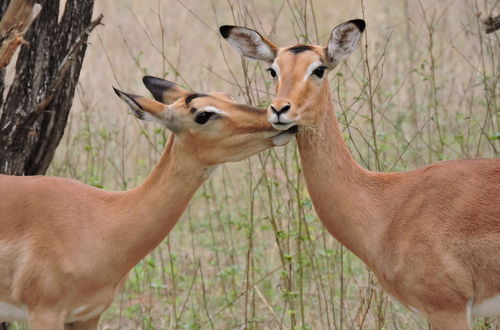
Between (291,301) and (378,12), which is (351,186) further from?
(378,12)

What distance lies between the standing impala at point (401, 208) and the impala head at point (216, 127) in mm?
147

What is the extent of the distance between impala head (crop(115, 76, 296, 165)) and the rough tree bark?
3.62 ft

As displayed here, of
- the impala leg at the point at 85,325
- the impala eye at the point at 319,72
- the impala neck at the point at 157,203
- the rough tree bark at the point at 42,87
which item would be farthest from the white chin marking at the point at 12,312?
the impala eye at the point at 319,72

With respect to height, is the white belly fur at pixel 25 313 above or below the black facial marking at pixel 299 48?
below

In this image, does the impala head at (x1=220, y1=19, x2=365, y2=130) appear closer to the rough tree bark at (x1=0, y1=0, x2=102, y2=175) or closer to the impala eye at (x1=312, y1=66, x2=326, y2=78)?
the impala eye at (x1=312, y1=66, x2=326, y2=78)

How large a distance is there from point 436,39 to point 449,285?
8.46 metres

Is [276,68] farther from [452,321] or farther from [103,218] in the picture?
[452,321]

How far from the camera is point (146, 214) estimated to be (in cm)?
541

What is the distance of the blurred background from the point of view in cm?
691

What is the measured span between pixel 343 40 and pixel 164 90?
1.02 m

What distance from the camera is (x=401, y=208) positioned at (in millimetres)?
5438

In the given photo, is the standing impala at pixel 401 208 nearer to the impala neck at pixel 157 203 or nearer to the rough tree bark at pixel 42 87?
the impala neck at pixel 157 203

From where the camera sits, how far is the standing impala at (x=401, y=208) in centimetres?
519

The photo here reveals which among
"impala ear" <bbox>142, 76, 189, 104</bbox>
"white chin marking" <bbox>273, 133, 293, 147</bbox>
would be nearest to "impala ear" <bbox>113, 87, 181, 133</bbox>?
"impala ear" <bbox>142, 76, 189, 104</bbox>
